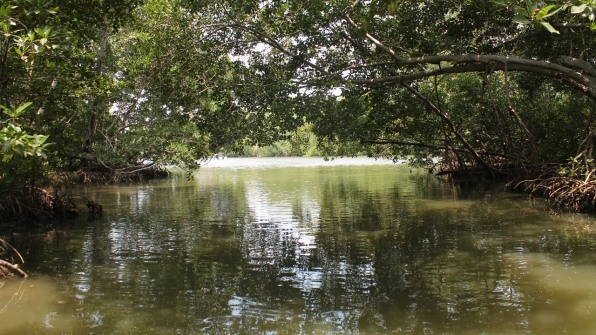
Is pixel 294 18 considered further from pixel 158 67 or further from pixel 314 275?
pixel 314 275

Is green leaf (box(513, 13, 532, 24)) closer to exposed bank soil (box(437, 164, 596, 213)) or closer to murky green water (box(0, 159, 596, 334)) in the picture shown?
murky green water (box(0, 159, 596, 334))

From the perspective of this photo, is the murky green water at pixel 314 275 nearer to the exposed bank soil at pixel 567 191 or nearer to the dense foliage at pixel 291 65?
the exposed bank soil at pixel 567 191

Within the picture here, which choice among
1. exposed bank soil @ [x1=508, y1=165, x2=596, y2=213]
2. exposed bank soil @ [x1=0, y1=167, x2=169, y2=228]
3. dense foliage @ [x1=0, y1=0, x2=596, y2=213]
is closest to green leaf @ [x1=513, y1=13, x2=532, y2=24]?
dense foliage @ [x1=0, y1=0, x2=596, y2=213]

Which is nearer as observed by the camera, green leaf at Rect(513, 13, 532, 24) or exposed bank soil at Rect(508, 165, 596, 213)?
green leaf at Rect(513, 13, 532, 24)

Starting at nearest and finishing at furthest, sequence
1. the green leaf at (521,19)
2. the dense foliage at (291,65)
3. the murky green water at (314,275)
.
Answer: the green leaf at (521,19) < the murky green water at (314,275) < the dense foliage at (291,65)

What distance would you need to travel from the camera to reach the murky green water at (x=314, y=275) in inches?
176

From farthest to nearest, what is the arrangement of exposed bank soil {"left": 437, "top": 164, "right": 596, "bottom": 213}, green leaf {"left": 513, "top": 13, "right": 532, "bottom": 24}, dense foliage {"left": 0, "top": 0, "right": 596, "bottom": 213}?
exposed bank soil {"left": 437, "top": 164, "right": 596, "bottom": 213} < dense foliage {"left": 0, "top": 0, "right": 596, "bottom": 213} < green leaf {"left": 513, "top": 13, "right": 532, "bottom": 24}

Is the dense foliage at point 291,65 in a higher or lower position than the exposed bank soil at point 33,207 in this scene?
higher

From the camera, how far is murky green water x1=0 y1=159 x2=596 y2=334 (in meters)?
4.46

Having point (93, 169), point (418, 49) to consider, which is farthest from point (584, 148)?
point (93, 169)

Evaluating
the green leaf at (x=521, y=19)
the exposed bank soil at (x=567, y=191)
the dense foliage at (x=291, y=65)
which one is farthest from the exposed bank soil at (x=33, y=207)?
the exposed bank soil at (x=567, y=191)

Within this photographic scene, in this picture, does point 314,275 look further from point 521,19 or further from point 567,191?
point 567,191

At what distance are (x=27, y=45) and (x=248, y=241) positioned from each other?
4.77 m

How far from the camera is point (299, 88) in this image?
10086 mm
